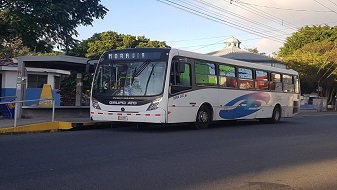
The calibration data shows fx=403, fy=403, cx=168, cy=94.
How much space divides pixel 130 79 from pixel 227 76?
5.17m

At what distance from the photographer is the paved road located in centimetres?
664

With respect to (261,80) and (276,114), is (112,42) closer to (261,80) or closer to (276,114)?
(276,114)

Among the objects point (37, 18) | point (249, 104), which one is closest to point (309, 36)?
point (249, 104)

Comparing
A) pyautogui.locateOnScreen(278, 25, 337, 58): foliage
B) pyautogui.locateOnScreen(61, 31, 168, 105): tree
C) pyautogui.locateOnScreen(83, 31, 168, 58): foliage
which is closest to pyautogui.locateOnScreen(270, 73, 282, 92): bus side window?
pyautogui.locateOnScreen(61, 31, 168, 105): tree

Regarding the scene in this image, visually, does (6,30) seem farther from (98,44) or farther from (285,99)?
(98,44)

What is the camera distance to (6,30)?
698 inches

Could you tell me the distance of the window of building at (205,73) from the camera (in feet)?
51.5

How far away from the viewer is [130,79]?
14.3 m

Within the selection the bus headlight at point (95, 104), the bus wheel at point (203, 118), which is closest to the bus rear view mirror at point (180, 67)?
the bus wheel at point (203, 118)

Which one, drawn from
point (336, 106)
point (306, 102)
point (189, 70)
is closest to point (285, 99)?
point (189, 70)

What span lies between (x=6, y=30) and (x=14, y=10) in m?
1.00

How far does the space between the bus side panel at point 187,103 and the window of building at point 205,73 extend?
1.11 feet

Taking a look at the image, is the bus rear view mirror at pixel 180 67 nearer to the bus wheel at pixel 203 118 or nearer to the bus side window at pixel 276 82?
the bus wheel at pixel 203 118

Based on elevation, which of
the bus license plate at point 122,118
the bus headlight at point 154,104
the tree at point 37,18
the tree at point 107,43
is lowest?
the bus license plate at point 122,118
